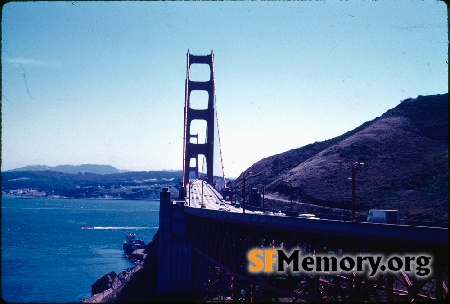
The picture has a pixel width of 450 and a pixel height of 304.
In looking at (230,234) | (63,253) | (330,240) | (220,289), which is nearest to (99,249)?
(63,253)

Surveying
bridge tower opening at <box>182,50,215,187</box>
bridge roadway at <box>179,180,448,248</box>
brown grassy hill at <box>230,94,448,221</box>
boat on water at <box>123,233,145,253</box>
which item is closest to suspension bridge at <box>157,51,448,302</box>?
bridge roadway at <box>179,180,448,248</box>

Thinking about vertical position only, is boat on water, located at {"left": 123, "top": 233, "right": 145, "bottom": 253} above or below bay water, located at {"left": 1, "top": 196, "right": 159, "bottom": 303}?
above

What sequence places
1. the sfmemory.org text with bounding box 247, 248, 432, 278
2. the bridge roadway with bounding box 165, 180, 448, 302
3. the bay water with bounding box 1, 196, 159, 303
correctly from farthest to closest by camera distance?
the bay water with bounding box 1, 196, 159, 303, the bridge roadway with bounding box 165, 180, 448, 302, the sfmemory.org text with bounding box 247, 248, 432, 278

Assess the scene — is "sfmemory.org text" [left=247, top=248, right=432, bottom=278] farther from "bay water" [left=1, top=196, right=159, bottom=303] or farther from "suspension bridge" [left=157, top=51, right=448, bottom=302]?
"bay water" [left=1, top=196, right=159, bottom=303]

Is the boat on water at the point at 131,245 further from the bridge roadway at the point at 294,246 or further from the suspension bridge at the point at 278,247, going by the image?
the bridge roadway at the point at 294,246

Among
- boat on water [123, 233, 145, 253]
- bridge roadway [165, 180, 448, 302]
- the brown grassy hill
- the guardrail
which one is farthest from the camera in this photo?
boat on water [123, 233, 145, 253]

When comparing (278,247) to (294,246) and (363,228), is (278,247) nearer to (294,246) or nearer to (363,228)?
(294,246)
